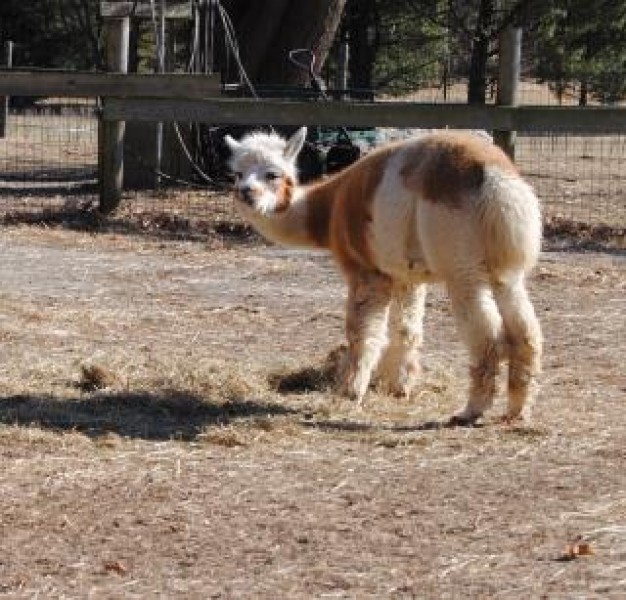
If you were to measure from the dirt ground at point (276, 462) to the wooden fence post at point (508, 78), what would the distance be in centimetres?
307

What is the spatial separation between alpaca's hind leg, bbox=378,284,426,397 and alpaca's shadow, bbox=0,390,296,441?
0.69m

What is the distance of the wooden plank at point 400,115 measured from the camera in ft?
40.7

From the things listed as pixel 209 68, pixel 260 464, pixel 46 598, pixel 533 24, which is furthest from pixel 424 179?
pixel 533 24

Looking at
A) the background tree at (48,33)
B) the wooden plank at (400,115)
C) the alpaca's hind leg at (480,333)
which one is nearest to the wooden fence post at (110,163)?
the wooden plank at (400,115)

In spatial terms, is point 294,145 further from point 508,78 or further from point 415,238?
point 508,78

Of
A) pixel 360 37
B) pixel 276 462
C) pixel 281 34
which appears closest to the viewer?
pixel 276 462

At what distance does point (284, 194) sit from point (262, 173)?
0.18m

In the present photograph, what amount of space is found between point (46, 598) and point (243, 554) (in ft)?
2.35

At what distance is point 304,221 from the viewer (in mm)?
7434

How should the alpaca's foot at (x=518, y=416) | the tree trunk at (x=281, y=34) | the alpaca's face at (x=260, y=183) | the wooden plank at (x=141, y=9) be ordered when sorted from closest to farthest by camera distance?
the alpaca's foot at (x=518, y=416)
the alpaca's face at (x=260, y=183)
the wooden plank at (x=141, y=9)
the tree trunk at (x=281, y=34)

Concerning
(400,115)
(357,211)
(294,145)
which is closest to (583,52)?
(400,115)

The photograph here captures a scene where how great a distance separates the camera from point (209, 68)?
16.2 metres

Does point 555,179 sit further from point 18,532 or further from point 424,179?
point 18,532

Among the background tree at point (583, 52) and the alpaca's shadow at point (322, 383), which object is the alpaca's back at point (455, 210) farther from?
the background tree at point (583, 52)
